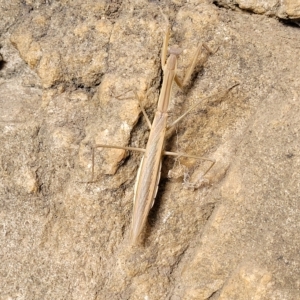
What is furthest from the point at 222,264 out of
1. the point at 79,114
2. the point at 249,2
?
the point at 249,2

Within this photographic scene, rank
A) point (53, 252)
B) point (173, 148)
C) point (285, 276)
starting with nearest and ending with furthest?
point (285, 276)
point (53, 252)
point (173, 148)

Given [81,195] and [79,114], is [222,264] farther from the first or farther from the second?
[79,114]

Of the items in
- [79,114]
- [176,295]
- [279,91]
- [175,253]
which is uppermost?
[279,91]

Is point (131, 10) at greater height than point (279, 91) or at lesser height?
greater
